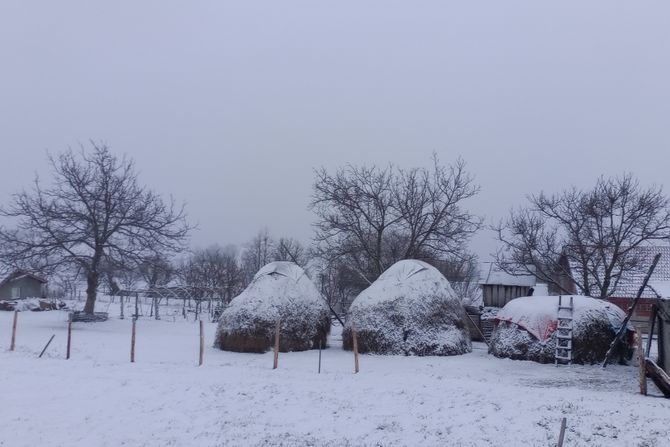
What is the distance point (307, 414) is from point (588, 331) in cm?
1092

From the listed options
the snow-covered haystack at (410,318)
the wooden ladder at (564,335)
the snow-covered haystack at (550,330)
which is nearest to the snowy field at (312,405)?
the wooden ladder at (564,335)

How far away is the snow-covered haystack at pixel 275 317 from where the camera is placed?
20.6m

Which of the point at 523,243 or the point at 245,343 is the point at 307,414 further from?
the point at 523,243

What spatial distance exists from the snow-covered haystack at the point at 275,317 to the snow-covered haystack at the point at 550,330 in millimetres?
6374

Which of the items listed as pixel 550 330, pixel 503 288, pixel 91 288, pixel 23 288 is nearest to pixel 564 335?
pixel 550 330

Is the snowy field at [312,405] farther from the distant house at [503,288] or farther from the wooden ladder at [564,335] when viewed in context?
the distant house at [503,288]

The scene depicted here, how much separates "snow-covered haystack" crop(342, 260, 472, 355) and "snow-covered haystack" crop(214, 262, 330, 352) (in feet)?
4.32

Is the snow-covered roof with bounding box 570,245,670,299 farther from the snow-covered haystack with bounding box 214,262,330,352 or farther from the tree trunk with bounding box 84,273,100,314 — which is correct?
the tree trunk with bounding box 84,273,100,314

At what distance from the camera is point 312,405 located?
1157 centimetres

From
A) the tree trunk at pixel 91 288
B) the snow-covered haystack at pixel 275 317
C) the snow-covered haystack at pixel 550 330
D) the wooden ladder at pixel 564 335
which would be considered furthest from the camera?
the tree trunk at pixel 91 288

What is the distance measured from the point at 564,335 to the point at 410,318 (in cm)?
497

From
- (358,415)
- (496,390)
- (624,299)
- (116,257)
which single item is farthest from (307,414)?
(624,299)

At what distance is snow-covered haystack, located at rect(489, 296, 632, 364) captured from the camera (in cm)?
1825

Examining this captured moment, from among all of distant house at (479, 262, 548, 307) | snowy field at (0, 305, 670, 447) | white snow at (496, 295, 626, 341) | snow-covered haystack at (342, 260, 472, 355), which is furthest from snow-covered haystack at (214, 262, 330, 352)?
distant house at (479, 262, 548, 307)
